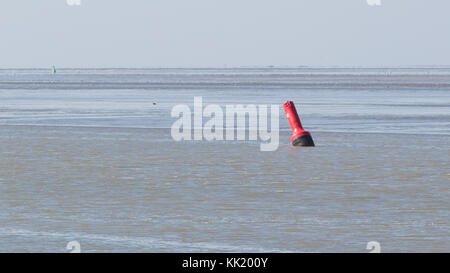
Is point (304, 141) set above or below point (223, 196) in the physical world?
above

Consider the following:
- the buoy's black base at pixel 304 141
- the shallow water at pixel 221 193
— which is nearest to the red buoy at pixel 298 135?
the buoy's black base at pixel 304 141

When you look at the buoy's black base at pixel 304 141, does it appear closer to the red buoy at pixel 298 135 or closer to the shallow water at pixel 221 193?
the red buoy at pixel 298 135

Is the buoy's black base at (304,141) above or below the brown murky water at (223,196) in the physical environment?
above

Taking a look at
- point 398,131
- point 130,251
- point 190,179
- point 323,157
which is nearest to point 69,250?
point 130,251

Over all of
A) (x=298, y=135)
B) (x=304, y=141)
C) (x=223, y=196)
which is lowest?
(x=223, y=196)

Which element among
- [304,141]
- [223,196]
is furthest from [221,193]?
[304,141]

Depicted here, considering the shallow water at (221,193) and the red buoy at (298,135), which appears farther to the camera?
the red buoy at (298,135)

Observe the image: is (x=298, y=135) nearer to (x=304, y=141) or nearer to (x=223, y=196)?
(x=304, y=141)

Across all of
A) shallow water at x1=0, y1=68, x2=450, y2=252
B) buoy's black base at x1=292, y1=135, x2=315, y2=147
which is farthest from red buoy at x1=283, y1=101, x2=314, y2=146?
shallow water at x1=0, y1=68, x2=450, y2=252

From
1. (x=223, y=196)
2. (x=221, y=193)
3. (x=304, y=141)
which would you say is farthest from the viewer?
(x=304, y=141)

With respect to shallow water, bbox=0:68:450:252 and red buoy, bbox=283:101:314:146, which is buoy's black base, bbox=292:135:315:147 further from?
shallow water, bbox=0:68:450:252

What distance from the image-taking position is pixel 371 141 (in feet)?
64.7
